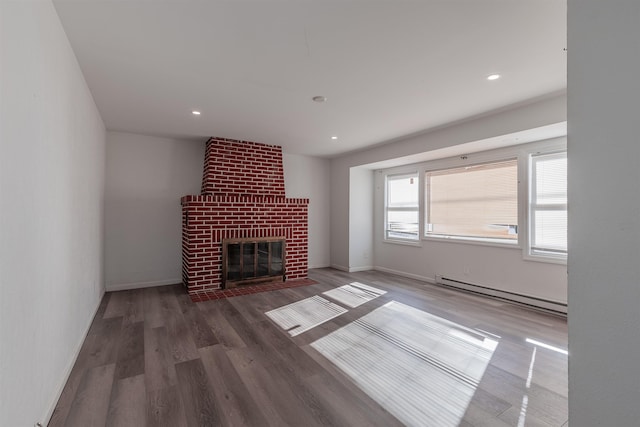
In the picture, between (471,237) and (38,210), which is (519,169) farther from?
(38,210)

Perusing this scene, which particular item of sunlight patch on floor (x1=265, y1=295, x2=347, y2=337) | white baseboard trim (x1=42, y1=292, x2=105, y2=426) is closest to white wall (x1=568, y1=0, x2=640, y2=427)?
sunlight patch on floor (x1=265, y1=295, x2=347, y2=337)

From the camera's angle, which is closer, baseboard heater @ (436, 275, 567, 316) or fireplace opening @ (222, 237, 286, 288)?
baseboard heater @ (436, 275, 567, 316)

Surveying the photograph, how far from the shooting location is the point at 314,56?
219 cm

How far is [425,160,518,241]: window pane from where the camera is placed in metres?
3.93

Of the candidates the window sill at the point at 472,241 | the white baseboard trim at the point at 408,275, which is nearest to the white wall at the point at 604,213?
the window sill at the point at 472,241

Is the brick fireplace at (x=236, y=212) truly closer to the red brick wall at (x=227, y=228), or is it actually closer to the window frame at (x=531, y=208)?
the red brick wall at (x=227, y=228)

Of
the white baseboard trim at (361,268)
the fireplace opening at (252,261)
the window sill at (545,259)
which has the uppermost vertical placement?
the window sill at (545,259)

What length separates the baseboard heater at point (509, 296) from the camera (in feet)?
11.0

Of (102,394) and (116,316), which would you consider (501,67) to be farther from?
(116,316)

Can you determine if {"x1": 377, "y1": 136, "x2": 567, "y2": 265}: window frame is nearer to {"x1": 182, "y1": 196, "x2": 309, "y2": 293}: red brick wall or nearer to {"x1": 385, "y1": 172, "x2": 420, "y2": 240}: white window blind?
{"x1": 385, "y1": 172, "x2": 420, "y2": 240}: white window blind

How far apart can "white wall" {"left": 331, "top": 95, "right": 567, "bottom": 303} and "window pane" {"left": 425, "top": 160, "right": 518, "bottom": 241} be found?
10.3 inches

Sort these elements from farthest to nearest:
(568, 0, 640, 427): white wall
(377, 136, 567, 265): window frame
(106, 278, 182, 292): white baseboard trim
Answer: (106, 278, 182, 292): white baseboard trim
(377, 136, 567, 265): window frame
(568, 0, 640, 427): white wall

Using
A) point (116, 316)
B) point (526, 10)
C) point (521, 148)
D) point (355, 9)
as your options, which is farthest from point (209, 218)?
point (521, 148)

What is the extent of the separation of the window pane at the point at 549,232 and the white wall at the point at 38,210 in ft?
15.4
